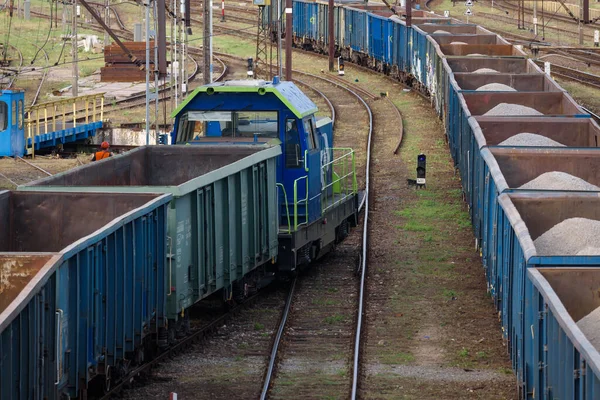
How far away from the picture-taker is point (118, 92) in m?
46.2

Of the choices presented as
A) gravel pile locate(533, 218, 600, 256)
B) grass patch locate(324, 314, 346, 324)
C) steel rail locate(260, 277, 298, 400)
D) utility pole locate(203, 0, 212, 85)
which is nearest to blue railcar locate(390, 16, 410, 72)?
utility pole locate(203, 0, 212, 85)

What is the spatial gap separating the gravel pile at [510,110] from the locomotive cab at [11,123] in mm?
14187

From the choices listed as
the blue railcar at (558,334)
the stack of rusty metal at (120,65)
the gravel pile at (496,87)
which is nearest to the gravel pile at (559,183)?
the blue railcar at (558,334)

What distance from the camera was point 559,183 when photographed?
48.0ft

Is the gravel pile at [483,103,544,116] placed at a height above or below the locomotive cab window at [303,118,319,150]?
above

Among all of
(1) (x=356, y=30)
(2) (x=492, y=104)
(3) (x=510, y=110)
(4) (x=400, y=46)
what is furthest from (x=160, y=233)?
(1) (x=356, y=30)

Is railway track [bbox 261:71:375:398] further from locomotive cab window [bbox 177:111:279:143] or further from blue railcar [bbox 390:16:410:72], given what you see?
blue railcar [bbox 390:16:410:72]

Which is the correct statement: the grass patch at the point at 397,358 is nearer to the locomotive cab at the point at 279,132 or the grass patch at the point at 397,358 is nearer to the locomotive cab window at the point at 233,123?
the locomotive cab at the point at 279,132

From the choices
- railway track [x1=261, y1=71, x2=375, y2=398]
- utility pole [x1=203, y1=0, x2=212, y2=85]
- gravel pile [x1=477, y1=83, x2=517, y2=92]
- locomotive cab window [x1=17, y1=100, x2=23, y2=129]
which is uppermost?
utility pole [x1=203, y1=0, x2=212, y2=85]

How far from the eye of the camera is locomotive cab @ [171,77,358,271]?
17297mm

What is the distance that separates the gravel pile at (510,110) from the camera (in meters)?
21.8

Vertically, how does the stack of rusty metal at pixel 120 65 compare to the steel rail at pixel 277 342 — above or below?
above

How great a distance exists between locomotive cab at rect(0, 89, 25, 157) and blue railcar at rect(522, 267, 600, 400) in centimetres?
2257

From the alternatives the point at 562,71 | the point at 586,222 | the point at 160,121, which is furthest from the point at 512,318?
the point at 562,71
